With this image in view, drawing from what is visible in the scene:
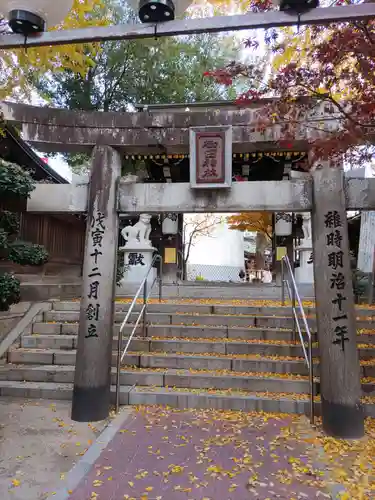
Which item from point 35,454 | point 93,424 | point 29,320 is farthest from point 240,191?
point 29,320

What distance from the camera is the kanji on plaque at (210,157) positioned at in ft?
17.8

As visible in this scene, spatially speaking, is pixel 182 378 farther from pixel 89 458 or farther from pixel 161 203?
pixel 161 203

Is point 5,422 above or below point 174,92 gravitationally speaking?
below

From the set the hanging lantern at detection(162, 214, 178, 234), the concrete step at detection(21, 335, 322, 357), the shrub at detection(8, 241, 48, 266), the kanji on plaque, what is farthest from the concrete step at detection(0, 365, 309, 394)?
the hanging lantern at detection(162, 214, 178, 234)

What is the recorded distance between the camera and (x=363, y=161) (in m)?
4.47

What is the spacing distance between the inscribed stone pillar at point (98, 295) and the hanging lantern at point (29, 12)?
325 cm

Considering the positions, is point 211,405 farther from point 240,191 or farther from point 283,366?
point 240,191

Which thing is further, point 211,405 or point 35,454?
point 211,405

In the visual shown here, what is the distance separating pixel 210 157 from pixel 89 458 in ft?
13.3

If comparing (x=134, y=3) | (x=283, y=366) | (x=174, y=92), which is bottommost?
(x=283, y=366)

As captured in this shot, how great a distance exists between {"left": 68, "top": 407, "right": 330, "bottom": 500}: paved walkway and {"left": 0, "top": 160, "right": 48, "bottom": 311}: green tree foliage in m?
2.54

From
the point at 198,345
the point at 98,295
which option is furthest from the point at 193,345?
the point at 98,295

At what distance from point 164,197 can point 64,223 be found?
18.4ft

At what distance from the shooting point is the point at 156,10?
219cm
